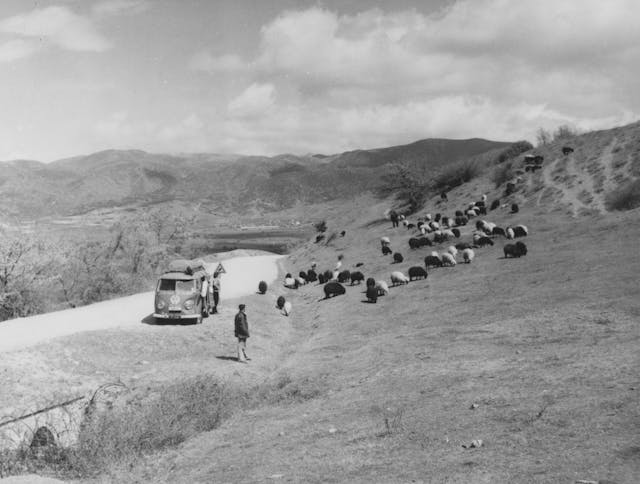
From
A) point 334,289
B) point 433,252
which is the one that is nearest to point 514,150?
point 433,252

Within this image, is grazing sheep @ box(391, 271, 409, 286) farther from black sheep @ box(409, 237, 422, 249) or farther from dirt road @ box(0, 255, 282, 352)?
dirt road @ box(0, 255, 282, 352)

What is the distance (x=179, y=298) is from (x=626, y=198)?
38.1m

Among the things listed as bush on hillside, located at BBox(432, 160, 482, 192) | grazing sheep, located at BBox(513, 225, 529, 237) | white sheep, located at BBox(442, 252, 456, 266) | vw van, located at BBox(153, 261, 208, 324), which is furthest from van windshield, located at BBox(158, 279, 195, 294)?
bush on hillside, located at BBox(432, 160, 482, 192)

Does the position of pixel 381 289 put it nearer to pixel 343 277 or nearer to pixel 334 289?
pixel 334 289

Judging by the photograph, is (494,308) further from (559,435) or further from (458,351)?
(559,435)

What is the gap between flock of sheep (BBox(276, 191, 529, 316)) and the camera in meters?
33.3

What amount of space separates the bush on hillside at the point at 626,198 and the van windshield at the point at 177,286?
35.6 metres

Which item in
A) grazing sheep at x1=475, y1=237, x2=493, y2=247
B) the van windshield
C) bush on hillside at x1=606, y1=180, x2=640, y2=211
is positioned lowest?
the van windshield

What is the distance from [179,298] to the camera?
83.1 feet

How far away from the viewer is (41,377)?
17.1m

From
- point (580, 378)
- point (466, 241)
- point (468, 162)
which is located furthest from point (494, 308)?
point (468, 162)

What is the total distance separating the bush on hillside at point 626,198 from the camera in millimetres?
40344

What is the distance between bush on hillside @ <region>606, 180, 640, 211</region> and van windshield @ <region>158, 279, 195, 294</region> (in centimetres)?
3561

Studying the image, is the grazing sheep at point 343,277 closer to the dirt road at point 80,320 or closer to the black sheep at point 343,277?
the black sheep at point 343,277
